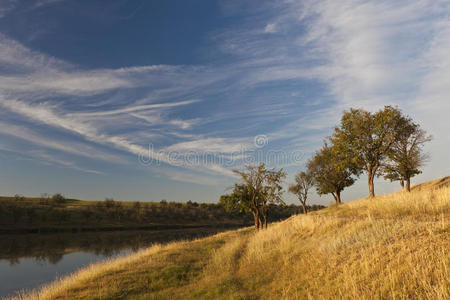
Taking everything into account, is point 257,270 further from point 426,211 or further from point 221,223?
point 221,223

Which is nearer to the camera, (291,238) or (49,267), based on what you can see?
(291,238)

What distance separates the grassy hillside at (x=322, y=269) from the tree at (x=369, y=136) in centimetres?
1759

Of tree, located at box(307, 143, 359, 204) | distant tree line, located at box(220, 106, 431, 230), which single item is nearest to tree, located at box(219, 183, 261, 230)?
distant tree line, located at box(220, 106, 431, 230)

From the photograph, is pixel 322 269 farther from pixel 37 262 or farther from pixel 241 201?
pixel 37 262

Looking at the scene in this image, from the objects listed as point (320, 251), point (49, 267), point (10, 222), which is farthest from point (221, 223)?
point (320, 251)

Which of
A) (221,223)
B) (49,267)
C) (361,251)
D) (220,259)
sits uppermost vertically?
(361,251)

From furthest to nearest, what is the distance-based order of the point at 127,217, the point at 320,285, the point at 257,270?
the point at 127,217
the point at 257,270
the point at 320,285

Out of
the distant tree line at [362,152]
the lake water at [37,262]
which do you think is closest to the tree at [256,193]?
the distant tree line at [362,152]

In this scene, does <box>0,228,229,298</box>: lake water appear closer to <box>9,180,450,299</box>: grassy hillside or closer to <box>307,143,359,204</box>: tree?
<box>9,180,450,299</box>: grassy hillside

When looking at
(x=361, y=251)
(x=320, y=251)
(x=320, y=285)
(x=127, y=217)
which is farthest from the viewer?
(x=127, y=217)

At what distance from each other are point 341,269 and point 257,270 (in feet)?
16.2

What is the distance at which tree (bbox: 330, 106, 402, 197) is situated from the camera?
33.6m

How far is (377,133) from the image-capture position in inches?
1316

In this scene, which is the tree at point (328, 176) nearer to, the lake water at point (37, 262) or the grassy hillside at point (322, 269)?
the grassy hillside at point (322, 269)
